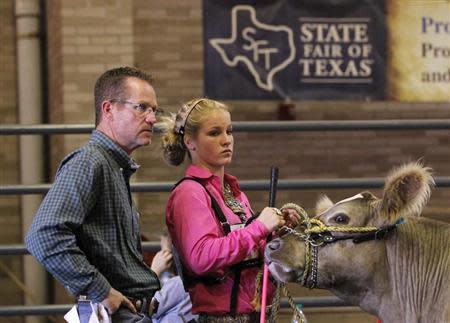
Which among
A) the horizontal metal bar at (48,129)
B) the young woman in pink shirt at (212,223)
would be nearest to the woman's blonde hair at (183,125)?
the young woman in pink shirt at (212,223)

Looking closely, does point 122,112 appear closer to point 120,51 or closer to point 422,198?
point 422,198

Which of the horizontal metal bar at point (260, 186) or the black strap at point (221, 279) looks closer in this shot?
the black strap at point (221, 279)

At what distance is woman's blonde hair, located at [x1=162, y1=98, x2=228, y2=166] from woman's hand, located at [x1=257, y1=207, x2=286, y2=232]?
1.45 ft

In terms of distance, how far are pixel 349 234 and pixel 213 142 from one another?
0.65 meters

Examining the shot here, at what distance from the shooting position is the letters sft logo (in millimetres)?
7797

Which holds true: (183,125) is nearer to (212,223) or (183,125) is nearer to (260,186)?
(212,223)

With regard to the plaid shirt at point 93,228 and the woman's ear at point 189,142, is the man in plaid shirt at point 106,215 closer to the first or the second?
the plaid shirt at point 93,228

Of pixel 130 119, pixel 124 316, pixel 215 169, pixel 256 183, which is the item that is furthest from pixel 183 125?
pixel 256 183

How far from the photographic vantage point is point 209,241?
4.04 meters

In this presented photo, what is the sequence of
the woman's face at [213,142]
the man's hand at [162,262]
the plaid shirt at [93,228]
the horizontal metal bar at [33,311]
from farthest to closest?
the horizontal metal bar at [33,311], the man's hand at [162,262], the woman's face at [213,142], the plaid shirt at [93,228]

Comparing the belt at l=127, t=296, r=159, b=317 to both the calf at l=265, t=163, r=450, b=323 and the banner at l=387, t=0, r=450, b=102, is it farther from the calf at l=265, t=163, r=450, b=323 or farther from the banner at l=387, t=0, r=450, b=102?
the banner at l=387, t=0, r=450, b=102

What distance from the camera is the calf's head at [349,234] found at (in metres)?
4.24

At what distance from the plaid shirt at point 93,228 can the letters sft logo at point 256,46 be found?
3812 millimetres

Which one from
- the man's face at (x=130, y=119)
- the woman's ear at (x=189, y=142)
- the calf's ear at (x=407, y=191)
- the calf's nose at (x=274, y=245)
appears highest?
the man's face at (x=130, y=119)
